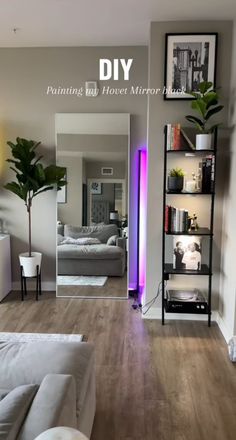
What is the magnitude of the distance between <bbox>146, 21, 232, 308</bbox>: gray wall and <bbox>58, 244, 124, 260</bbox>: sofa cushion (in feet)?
2.60

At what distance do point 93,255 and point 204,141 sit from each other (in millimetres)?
1853

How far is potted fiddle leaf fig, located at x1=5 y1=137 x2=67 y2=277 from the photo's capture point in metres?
3.87

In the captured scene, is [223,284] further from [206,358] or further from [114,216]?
[114,216]

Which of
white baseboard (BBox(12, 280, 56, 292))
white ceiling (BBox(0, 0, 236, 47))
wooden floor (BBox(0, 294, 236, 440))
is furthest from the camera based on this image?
white baseboard (BBox(12, 280, 56, 292))

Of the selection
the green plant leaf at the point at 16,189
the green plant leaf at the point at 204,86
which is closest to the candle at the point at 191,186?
the green plant leaf at the point at 204,86

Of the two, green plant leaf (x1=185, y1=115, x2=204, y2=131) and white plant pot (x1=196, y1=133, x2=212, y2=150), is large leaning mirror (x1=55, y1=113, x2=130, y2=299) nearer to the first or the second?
green plant leaf (x1=185, y1=115, x2=204, y2=131)

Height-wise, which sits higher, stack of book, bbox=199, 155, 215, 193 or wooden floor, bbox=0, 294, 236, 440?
stack of book, bbox=199, 155, 215, 193

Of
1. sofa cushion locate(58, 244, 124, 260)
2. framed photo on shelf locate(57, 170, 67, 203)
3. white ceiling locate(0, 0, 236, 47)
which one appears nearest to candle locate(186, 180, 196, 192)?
sofa cushion locate(58, 244, 124, 260)

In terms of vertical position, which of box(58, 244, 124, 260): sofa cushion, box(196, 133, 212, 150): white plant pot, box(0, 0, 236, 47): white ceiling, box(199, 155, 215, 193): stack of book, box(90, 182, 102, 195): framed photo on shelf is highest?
box(0, 0, 236, 47): white ceiling

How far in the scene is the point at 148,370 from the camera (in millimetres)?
2611

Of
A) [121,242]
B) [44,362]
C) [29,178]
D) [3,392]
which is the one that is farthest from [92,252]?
[3,392]

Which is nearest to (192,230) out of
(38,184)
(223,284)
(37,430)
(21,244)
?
(223,284)

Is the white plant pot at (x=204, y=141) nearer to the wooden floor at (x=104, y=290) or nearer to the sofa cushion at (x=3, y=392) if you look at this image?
the wooden floor at (x=104, y=290)

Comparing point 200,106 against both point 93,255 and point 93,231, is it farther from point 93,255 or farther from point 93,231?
point 93,255
